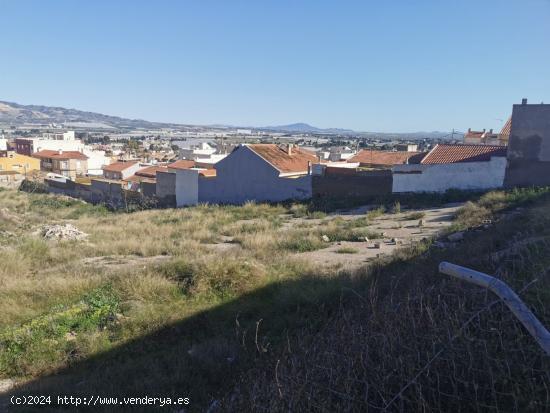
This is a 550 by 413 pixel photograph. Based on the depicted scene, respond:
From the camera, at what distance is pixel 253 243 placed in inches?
490

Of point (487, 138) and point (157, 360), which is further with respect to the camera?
point (487, 138)

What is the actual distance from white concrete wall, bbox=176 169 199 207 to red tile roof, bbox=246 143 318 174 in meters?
5.34

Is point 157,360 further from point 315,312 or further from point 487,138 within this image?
point 487,138

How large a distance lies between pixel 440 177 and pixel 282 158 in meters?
9.90

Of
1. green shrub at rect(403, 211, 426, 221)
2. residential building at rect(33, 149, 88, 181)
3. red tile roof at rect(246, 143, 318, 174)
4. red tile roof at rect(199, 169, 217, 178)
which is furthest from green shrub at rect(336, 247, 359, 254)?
residential building at rect(33, 149, 88, 181)

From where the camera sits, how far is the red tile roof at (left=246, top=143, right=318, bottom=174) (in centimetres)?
2691

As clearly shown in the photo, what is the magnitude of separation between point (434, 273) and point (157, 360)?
11.7 ft

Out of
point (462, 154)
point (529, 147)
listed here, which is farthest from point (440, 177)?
point (529, 147)

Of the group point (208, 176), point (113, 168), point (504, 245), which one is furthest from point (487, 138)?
point (504, 245)

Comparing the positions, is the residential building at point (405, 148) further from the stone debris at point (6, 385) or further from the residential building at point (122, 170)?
the stone debris at point (6, 385)

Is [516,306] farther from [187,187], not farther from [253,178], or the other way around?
[187,187]

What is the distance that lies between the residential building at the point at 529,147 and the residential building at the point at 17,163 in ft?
196

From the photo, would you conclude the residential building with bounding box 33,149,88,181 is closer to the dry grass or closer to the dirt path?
the dirt path

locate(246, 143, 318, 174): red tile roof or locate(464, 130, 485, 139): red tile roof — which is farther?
locate(464, 130, 485, 139): red tile roof
